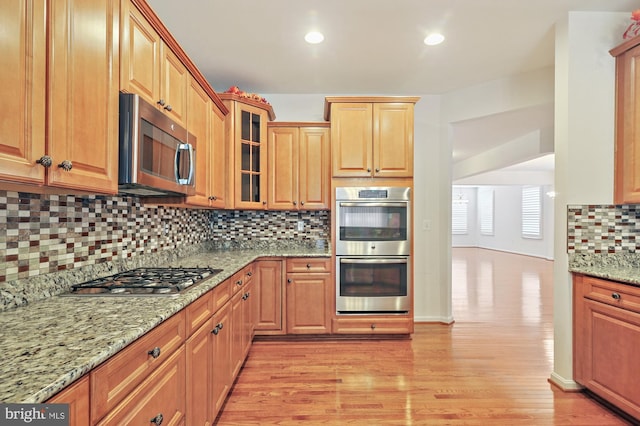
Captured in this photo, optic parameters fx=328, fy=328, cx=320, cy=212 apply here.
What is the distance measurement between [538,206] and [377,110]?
29.6 feet

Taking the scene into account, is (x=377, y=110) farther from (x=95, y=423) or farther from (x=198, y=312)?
(x=95, y=423)

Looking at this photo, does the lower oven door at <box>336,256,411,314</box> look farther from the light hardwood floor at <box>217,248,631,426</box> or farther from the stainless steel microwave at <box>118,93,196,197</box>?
the stainless steel microwave at <box>118,93,196,197</box>

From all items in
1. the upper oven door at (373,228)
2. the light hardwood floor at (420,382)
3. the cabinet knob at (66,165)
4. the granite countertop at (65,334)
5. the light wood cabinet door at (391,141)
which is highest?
the light wood cabinet door at (391,141)

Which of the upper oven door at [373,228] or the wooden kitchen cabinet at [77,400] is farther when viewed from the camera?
the upper oven door at [373,228]

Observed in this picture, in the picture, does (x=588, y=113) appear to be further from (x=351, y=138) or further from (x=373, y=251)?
(x=373, y=251)

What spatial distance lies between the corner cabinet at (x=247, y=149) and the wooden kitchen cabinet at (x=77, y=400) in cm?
232

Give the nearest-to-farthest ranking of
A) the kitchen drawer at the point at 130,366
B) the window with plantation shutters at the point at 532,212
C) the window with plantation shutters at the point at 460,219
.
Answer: the kitchen drawer at the point at 130,366
the window with plantation shutters at the point at 532,212
the window with plantation shutters at the point at 460,219

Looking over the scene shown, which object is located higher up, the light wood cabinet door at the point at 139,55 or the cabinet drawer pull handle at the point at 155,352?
the light wood cabinet door at the point at 139,55

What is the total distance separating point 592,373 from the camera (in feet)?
7.02

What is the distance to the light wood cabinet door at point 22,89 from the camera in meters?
0.89

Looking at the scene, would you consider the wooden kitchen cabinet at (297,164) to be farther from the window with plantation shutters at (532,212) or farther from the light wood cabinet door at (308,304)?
the window with plantation shutters at (532,212)

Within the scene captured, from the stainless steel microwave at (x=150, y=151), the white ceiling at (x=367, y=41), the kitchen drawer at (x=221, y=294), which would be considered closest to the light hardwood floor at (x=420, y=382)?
the kitchen drawer at (x=221, y=294)

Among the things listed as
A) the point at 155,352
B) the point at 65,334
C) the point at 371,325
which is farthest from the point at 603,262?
the point at 65,334

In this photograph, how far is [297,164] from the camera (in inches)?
137
